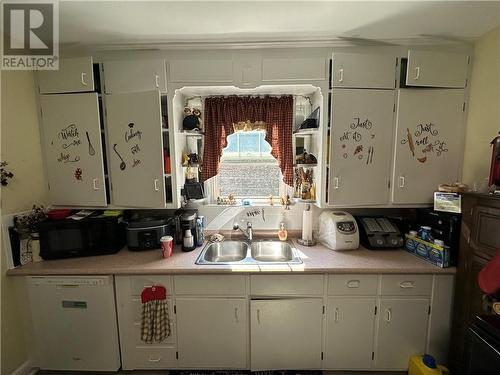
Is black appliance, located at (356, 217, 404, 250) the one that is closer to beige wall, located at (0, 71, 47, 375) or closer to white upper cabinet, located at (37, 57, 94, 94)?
white upper cabinet, located at (37, 57, 94, 94)

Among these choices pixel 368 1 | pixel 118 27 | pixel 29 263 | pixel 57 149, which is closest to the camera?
pixel 368 1

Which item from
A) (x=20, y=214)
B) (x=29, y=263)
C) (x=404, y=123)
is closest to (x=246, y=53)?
(x=404, y=123)

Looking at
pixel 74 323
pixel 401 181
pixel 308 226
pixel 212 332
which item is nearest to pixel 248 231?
pixel 308 226

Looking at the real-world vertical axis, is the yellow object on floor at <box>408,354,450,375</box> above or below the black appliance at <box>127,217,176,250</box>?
below

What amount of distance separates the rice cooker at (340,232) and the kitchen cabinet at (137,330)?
1.25 meters

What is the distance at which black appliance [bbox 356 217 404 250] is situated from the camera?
1745 mm

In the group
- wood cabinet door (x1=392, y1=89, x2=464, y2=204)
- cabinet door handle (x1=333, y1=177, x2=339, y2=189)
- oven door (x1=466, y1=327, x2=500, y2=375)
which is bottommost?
oven door (x1=466, y1=327, x2=500, y2=375)

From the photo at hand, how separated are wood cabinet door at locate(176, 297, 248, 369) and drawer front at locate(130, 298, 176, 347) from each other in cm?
4

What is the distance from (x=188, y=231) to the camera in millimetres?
1770

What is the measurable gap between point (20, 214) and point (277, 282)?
1908 mm

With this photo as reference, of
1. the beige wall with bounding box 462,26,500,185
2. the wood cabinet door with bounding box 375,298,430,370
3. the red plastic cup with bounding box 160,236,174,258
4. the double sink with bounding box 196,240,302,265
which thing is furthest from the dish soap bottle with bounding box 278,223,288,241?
the beige wall with bounding box 462,26,500,185

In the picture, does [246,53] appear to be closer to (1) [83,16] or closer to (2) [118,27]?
(2) [118,27]

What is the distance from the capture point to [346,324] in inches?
60.9

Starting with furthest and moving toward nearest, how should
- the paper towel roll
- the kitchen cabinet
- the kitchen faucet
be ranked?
the kitchen faucet, the paper towel roll, the kitchen cabinet
